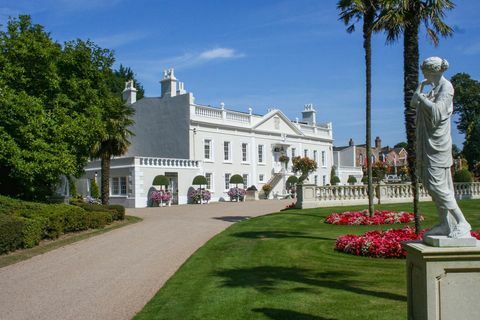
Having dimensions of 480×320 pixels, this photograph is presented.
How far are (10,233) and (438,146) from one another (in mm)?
12239

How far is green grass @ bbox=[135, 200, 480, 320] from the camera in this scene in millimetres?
7172

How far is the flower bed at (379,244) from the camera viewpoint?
11000 mm

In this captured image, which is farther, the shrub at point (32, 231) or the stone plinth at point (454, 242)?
the shrub at point (32, 231)

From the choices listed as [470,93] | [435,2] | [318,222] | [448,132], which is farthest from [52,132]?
[470,93]

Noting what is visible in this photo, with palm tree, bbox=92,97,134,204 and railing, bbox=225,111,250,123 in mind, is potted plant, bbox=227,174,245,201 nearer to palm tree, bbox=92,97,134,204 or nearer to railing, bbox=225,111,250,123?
railing, bbox=225,111,250,123

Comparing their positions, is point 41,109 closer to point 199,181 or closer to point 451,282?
point 451,282

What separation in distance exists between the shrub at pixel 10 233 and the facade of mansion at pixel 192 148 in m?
21.9

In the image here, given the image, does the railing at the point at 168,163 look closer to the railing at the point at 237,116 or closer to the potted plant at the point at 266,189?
the railing at the point at 237,116

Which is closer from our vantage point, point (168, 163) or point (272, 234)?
point (272, 234)

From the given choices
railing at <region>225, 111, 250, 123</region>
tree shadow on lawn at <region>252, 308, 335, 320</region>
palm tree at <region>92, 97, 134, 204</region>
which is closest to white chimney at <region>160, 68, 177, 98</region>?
railing at <region>225, 111, 250, 123</region>

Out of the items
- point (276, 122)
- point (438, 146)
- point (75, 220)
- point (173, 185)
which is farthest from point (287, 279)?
point (276, 122)

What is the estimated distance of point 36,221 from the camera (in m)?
15.5

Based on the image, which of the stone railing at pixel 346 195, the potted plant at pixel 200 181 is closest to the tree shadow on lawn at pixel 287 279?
the stone railing at pixel 346 195

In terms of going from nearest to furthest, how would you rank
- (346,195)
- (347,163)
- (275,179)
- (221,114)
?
(346,195) < (221,114) < (275,179) < (347,163)
